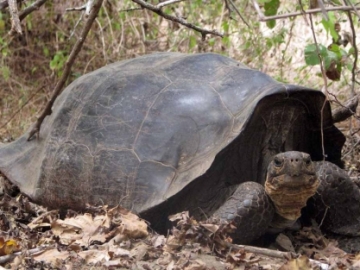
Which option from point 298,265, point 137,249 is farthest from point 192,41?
point 298,265

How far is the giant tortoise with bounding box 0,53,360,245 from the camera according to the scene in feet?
12.0

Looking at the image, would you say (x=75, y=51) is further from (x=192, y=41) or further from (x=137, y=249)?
(x=192, y=41)

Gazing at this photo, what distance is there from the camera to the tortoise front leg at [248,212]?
356 cm

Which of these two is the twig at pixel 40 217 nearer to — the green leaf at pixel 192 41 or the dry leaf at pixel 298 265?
the dry leaf at pixel 298 265

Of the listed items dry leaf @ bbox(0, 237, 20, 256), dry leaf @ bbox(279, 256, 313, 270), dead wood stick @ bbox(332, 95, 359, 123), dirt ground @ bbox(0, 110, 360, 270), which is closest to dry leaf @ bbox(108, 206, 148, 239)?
dirt ground @ bbox(0, 110, 360, 270)

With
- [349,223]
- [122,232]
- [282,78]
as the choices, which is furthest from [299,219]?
[282,78]

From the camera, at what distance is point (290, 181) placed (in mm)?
3549

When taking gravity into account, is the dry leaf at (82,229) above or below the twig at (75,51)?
below

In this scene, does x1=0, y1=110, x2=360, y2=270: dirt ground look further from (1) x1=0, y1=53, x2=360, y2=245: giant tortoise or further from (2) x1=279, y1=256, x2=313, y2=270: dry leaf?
(1) x1=0, y1=53, x2=360, y2=245: giant tortoise

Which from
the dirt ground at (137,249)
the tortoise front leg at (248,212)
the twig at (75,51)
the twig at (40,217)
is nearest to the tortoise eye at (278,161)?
the tortoise front leg at (248,212)

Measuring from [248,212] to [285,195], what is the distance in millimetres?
214

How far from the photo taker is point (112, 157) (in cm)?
396

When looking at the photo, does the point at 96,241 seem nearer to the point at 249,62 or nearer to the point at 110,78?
the point at 110,78

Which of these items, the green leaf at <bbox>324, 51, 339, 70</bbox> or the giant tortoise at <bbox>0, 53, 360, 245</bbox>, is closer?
the giant tortoise at <bbox>0, 53, 360, 245</bbox>
